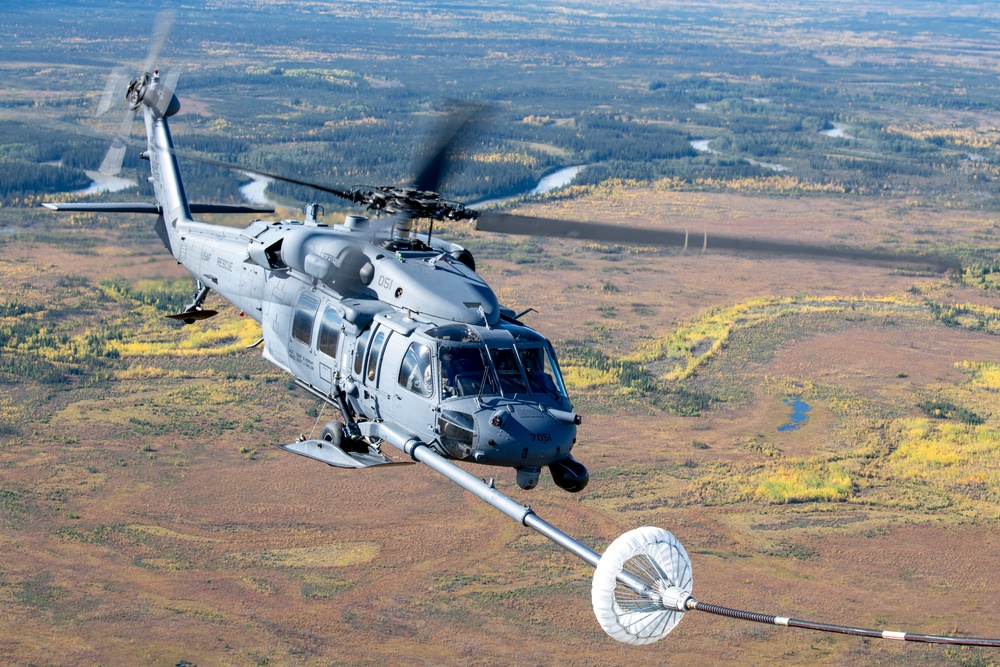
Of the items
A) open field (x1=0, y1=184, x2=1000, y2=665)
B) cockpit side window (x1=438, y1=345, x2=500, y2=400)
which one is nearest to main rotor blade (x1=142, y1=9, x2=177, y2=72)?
open field (x1=0, y1=184, x2=1000, y2=665)

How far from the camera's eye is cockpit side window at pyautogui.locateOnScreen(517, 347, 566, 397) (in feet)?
70.9

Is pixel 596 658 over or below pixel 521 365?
below

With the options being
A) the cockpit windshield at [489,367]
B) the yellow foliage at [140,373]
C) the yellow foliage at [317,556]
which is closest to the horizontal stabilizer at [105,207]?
the yellow foliage at [317,556]

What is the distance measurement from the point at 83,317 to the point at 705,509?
1397 inches

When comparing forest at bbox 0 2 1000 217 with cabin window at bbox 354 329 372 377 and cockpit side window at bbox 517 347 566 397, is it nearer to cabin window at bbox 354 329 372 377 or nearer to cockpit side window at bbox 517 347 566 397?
cabin window at bbox 354 329 372 377

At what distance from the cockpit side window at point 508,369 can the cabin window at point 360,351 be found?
2709mm

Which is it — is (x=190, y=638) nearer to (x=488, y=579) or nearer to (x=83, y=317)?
(x=488, y=579)

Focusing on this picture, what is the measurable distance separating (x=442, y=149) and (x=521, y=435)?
5661mm

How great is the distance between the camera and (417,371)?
2172 centimetres

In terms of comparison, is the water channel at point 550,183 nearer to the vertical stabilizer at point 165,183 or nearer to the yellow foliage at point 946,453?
the yellow foliage at point 946,453

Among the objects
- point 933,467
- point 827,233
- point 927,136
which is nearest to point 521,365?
point 933,467

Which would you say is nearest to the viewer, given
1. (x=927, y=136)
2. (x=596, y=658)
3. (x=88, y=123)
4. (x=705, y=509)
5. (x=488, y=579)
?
(x=596, y=658)

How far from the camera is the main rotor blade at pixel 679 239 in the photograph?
19.2 m

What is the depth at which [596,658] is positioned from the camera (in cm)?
3272
